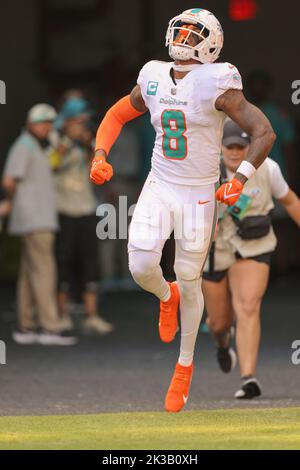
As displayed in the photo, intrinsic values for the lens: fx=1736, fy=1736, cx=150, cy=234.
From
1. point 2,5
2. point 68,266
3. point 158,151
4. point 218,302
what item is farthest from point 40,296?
point 2,5

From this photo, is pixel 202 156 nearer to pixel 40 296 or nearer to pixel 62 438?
pixel 62 438

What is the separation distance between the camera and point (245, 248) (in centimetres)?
1139

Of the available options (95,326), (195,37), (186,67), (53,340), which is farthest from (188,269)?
(95,326)

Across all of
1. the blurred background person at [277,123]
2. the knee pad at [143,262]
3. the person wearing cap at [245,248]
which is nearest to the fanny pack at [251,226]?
the person wearing cap at [245,248]

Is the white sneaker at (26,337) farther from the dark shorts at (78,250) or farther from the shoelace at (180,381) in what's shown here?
the shoelace at (180,381)

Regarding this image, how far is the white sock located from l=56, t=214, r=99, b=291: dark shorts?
520 centimetres

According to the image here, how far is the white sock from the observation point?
10000 millimetres

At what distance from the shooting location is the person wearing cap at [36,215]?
14.7 meters

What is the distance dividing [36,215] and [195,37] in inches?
206

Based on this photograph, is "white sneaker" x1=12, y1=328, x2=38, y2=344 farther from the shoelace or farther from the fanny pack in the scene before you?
the shoelace

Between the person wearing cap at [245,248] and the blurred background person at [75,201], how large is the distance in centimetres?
383

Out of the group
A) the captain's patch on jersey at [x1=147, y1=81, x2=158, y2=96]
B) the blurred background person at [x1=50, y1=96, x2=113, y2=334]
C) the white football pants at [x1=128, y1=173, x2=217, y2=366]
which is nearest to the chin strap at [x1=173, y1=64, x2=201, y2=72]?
the captain's patch on jersey at [x1=147, y1=81, x2=158, y2=96]

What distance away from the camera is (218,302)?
1153 cm

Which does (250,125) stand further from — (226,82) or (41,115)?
(41,115)
